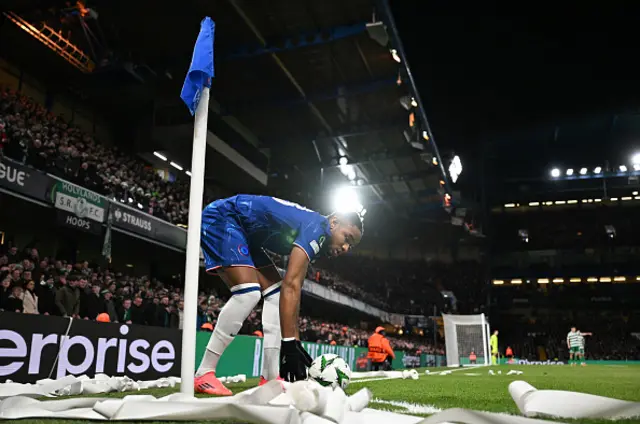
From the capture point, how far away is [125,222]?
15930mm

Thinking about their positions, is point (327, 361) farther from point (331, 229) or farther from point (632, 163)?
point (632, 163)

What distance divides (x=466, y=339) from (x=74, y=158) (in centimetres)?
1931

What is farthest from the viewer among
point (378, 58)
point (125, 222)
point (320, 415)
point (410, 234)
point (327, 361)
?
point (410, 234)

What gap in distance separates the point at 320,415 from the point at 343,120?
2177 cm

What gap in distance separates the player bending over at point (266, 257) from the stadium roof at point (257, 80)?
13.1m

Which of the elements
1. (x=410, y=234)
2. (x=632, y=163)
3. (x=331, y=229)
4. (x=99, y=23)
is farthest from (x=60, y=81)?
(x=632, y=163)

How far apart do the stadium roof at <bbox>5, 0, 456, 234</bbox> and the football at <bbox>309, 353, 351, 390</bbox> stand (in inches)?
550

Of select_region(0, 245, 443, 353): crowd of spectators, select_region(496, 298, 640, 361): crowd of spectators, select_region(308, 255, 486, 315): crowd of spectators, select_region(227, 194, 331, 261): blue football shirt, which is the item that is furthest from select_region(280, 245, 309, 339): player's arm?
select_region(496, 298, 640, 361): crowd of spectators

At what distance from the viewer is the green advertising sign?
536 inches

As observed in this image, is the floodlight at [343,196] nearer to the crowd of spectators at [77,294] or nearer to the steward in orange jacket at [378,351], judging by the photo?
the steward in orange jacket at [378,351]

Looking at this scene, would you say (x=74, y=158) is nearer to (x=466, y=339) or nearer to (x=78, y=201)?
(x=78, y=201)

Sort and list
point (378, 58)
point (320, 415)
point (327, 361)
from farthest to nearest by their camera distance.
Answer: point (378, 58)
point (327, 361)
point (320, 415)

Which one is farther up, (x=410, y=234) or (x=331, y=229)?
(x=410, y=234)

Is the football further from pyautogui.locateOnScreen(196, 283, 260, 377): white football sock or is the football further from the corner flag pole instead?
the corner flag pole
